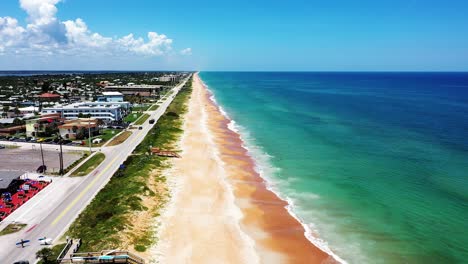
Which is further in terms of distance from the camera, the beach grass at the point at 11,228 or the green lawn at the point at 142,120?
the green lawn at the point at 142,120

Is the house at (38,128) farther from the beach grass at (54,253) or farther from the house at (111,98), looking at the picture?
the beach grass at (54,253)

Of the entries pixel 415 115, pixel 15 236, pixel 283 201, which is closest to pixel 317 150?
pixel 283 201

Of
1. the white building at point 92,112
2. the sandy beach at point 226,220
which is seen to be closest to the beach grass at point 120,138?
the white building at point 92,112

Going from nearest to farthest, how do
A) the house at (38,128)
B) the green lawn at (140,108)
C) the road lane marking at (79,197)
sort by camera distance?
the road lane marking at (79,197), the house at (38,128), the green lawn at (140,108)

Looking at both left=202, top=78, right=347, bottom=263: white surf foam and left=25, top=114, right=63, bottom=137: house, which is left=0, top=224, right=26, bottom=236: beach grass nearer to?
left=202, top=78, right=347, bottom=263: white surf foam

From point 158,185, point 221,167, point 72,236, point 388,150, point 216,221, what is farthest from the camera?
point 388,150

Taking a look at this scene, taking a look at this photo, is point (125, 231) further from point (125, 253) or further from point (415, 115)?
point (415, 115)
